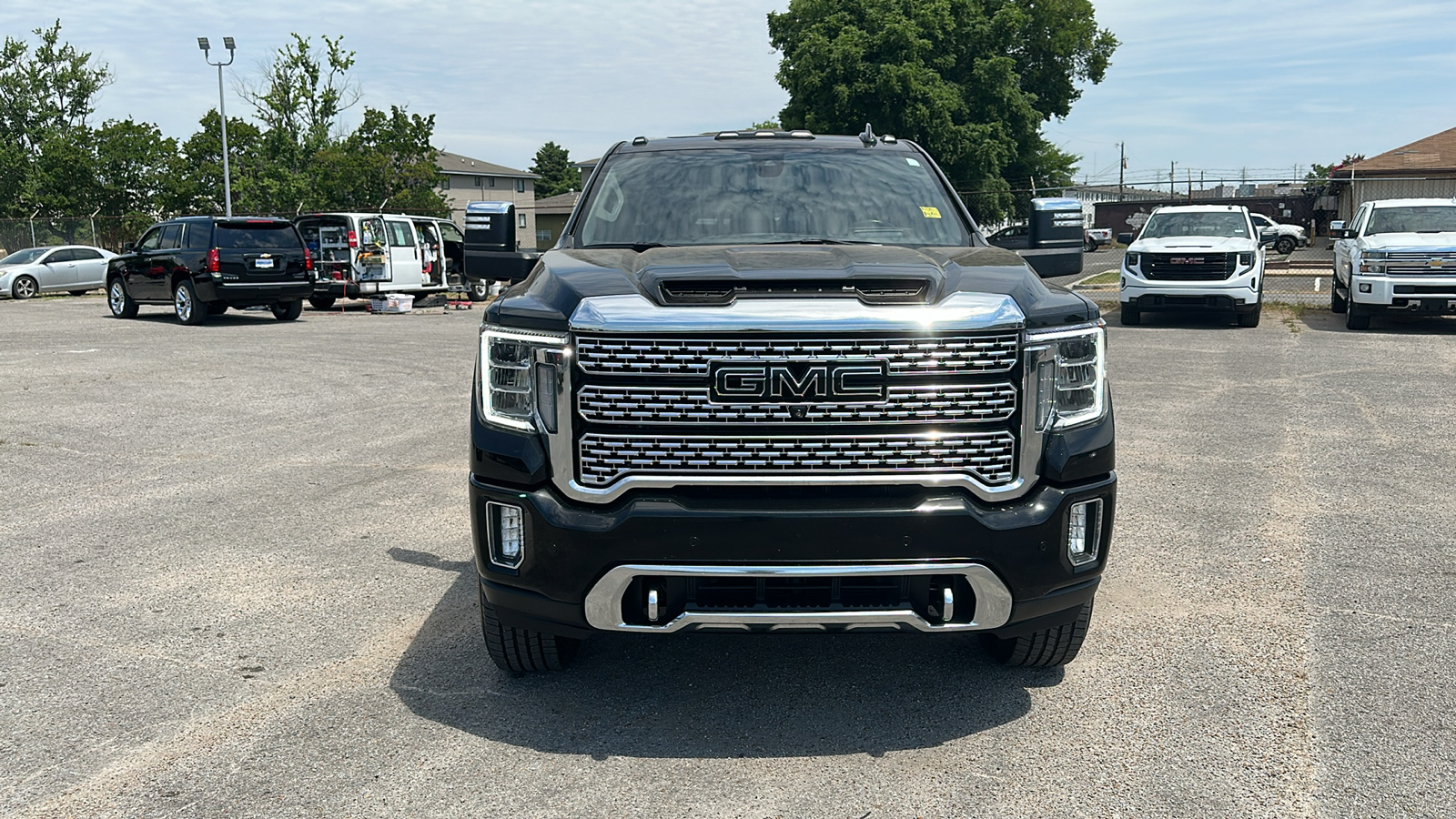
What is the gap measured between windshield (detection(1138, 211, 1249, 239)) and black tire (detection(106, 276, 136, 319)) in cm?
1731

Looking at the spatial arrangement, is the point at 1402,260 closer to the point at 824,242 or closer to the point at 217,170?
the point at 824,242

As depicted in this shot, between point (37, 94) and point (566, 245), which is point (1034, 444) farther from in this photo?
point (37, 94)

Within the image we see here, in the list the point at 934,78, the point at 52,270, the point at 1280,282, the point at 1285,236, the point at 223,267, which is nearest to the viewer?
the point at 223,267

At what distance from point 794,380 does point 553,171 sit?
12602cm

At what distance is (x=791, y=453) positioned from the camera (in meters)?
3.46

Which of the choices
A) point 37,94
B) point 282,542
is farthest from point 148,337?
point 37,94

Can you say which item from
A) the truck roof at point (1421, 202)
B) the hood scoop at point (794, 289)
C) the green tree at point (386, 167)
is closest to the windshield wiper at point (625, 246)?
the hood scoop at point (794, 289)

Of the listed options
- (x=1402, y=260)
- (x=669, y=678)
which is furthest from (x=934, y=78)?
(x=669, y=678)

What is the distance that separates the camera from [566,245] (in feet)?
16.0

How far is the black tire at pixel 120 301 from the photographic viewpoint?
21.5 metres

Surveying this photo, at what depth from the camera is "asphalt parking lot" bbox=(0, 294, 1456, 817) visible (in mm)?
3363

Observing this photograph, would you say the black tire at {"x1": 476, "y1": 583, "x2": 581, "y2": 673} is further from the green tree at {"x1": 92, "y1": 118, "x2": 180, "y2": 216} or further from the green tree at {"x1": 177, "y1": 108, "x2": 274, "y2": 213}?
the green tree at {"x1": 92, "y1": 118, "x2": 180, "y2": 216}

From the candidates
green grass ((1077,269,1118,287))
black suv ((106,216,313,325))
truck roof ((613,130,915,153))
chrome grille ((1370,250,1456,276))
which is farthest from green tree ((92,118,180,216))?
truck roof ((613,130,915,153))

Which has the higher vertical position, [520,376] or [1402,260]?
[1402,260]
